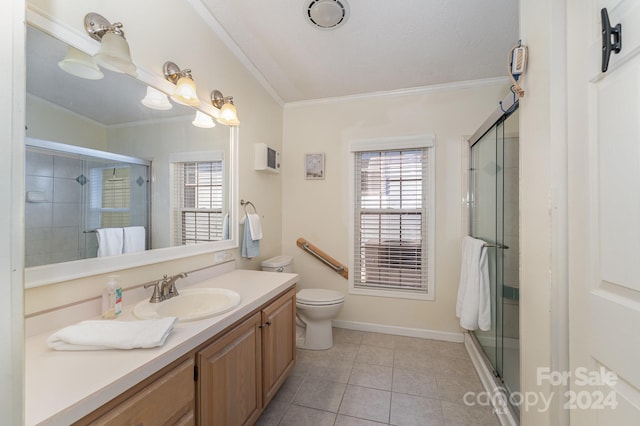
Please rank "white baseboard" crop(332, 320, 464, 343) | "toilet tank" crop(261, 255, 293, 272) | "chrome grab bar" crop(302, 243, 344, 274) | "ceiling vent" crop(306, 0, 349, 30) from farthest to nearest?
"chrome grab bar" crop(302, 243, 344, 274) < "white baseboard" crop(332, 320, 464, 343) < "toilet tank" crop(261, 255, 293, 272) < "ceiling vent" crop(306, 0, 349, 30)

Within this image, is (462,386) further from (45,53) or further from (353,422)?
(45,53)

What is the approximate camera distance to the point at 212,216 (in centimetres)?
176

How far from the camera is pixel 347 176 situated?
269cm

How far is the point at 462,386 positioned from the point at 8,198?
2.41 metres

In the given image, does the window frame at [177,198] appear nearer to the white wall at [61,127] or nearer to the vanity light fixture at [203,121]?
the vanity light fixture at [203,121]

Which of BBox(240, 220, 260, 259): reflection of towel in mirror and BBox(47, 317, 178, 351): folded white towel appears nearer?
BBox(47, 317, 178, 351): folded white towel

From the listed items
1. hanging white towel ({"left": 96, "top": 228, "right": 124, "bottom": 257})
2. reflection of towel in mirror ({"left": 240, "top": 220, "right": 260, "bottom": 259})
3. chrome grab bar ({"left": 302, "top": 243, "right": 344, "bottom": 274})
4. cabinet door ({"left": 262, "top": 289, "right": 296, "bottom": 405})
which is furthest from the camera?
chrome grab bar ({"left": 302, "top": 243, "right": 344, "bottom": 274})

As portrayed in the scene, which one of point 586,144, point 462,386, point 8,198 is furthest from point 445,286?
point 8,198

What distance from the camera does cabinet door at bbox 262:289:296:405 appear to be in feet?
4.62

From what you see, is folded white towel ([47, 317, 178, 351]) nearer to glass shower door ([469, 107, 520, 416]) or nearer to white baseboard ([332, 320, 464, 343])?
glass shower door ([469, 107, 520, 416])

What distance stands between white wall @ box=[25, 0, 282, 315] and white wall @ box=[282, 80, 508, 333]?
26cm

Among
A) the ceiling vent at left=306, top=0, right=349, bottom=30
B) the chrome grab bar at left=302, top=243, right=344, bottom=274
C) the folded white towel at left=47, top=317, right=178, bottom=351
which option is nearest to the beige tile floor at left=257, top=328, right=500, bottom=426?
the chrome grab bar at left=302, top=243, right=344, bottom=274

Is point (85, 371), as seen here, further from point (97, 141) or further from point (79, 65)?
point (79, 65)

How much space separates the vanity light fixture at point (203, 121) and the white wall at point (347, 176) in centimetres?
119
